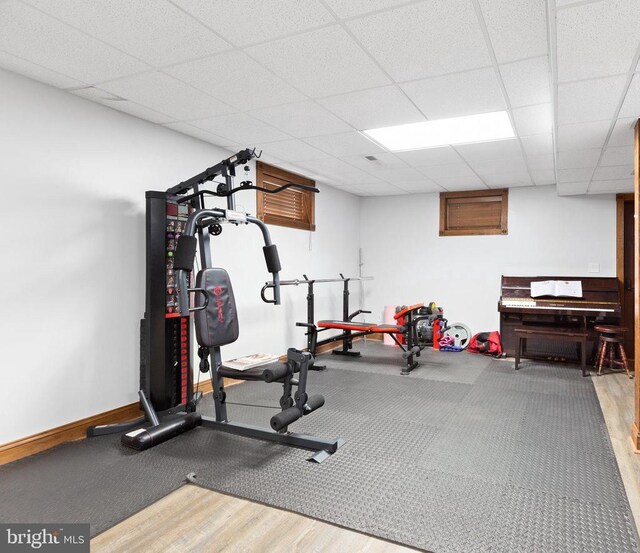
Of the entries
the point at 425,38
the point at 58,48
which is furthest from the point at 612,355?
the point at 58,48

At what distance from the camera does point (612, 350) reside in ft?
17.8

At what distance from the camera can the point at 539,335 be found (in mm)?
5371

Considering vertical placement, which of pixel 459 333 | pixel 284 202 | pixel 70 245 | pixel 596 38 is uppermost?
pixel 596 38

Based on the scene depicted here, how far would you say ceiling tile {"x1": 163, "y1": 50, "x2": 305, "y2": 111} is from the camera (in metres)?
2.64

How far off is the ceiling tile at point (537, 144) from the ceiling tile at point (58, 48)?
129 inches

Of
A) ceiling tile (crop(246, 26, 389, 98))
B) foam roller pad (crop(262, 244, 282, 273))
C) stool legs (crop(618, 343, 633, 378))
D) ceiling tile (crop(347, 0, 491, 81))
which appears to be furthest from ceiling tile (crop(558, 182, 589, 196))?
foam roller pad (crop(262, 244, 282, 273))

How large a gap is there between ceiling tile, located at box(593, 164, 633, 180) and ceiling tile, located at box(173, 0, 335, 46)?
3693 mm

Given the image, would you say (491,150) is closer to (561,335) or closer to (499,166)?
(499,166)

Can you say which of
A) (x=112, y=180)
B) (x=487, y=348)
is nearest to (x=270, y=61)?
(x=112, y=180)

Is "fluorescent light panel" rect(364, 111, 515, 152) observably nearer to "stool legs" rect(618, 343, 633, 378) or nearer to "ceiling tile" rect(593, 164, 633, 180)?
"ceiling tile" rect(593, 164, 633, 180)

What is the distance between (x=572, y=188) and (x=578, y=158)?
174 cm

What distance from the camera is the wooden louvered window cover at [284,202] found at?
5.26 m

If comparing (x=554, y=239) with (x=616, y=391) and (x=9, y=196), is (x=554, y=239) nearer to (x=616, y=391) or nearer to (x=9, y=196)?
(x=616, y=391)

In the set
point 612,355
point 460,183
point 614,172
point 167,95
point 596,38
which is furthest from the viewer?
point 460,183
